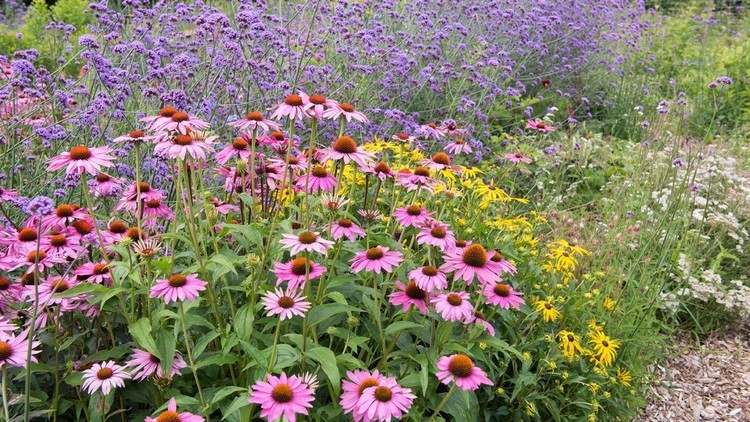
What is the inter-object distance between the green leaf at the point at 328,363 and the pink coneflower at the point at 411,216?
1.52ft

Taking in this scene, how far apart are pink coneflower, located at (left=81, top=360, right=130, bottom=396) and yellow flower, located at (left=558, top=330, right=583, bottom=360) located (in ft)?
4.75

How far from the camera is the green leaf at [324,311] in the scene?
1.78 metres

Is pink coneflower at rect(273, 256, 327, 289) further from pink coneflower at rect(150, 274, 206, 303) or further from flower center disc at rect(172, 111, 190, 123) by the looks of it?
flower center disc at rect(172, 111, 190, 123)

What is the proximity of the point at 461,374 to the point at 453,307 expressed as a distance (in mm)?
177

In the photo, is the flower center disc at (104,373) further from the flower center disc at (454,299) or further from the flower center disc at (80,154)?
the flower center disc at (454,299)

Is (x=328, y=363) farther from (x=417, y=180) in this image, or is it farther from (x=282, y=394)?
(x=417, y=180)

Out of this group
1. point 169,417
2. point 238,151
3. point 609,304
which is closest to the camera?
point 169,417

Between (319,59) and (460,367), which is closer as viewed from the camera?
(460,367)

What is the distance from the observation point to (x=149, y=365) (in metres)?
1.70

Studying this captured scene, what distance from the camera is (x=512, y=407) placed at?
2.34m

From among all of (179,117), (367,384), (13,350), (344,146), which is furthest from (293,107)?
(13,350)

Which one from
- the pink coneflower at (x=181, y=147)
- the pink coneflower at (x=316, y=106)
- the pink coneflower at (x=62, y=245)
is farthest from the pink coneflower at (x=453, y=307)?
the pink coneflower at (x=62, y=245)

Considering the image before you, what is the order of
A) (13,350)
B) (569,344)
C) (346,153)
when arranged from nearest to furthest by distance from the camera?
(13,350)
(346,153)
(569,344)

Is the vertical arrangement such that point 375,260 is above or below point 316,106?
below
